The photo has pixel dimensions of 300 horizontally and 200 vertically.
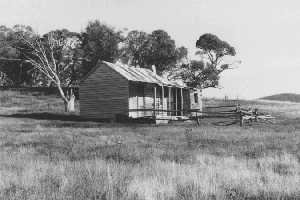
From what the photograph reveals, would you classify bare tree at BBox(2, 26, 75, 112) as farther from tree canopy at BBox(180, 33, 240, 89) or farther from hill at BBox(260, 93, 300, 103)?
hill at BBox(260, 93, 300, 103)

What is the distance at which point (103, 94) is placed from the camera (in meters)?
29.2

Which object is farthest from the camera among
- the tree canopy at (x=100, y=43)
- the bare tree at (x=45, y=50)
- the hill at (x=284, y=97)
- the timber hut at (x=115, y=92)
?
the hill at (x=284, y=97)

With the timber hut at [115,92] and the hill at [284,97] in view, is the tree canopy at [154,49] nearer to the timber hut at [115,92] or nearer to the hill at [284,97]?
the timber hut at [115,92]

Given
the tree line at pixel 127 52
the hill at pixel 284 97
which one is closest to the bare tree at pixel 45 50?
the tree line at pixel 127 52

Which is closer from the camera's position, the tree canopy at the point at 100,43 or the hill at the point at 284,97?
the tree canopy at the point at 100,43

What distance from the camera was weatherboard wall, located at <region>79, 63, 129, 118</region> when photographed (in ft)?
92.4

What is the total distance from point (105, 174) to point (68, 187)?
1.08m

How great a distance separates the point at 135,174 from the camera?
6793 millimetres

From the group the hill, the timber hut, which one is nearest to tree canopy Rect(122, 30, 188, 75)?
the timber hut

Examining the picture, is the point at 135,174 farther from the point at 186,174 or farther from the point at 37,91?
the point at 37,91

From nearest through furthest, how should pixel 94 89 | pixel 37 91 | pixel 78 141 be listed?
pixel 78 141, pixel 94 89, pixel 37 91

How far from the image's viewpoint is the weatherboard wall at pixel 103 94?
28.2m

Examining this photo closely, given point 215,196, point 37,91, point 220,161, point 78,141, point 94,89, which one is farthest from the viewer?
point 37,91

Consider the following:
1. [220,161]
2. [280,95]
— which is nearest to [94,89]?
[220,161]
